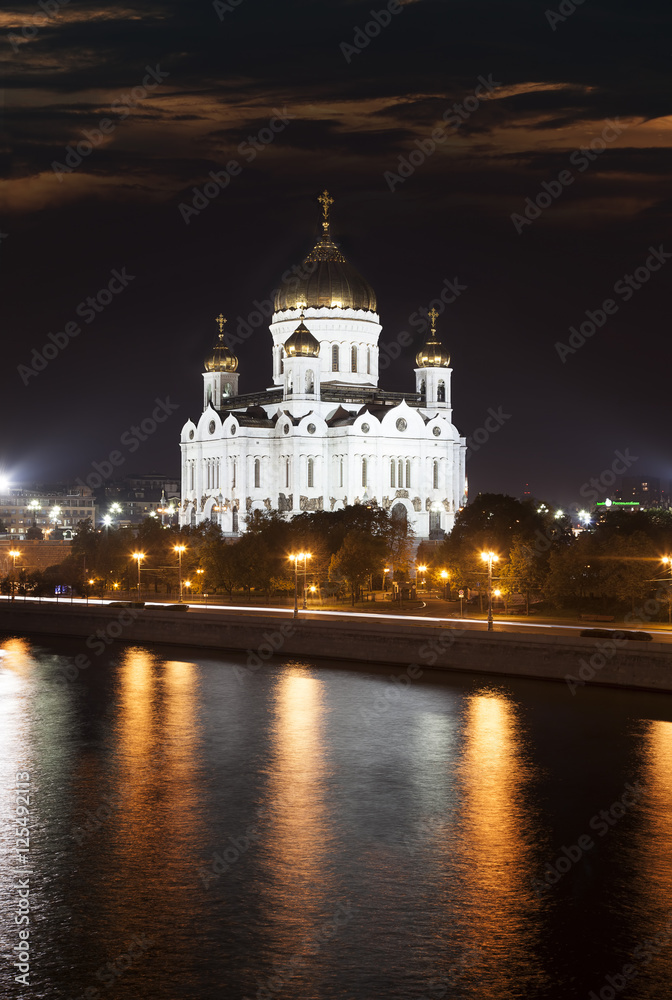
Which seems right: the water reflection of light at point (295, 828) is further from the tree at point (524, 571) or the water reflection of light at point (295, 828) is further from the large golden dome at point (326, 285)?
the large golden dome at point (326, 285)

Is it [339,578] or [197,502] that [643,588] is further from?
[197,502]

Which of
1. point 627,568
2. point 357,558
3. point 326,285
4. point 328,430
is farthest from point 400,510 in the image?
point 627,568

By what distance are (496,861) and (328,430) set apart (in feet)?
217

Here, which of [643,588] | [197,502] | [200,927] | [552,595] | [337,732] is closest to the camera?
[200,927]

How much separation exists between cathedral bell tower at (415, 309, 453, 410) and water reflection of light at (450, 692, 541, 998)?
60277 mm

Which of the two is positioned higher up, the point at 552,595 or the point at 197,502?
the point at 197,502

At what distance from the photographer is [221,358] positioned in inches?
3802

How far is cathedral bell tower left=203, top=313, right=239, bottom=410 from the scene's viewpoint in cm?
9631

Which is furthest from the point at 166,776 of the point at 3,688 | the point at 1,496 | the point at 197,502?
the point at 1,496

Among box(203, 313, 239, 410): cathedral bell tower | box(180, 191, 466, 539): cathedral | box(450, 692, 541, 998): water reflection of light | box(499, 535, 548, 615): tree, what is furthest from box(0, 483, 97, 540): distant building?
box(450, 692, 541, 998): water reflection of light

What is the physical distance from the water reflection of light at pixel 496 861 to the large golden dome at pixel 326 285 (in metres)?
60.8

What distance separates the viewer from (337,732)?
32625 mm

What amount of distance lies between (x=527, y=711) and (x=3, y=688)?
1754 cm

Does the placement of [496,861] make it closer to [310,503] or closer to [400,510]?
[310,503]
